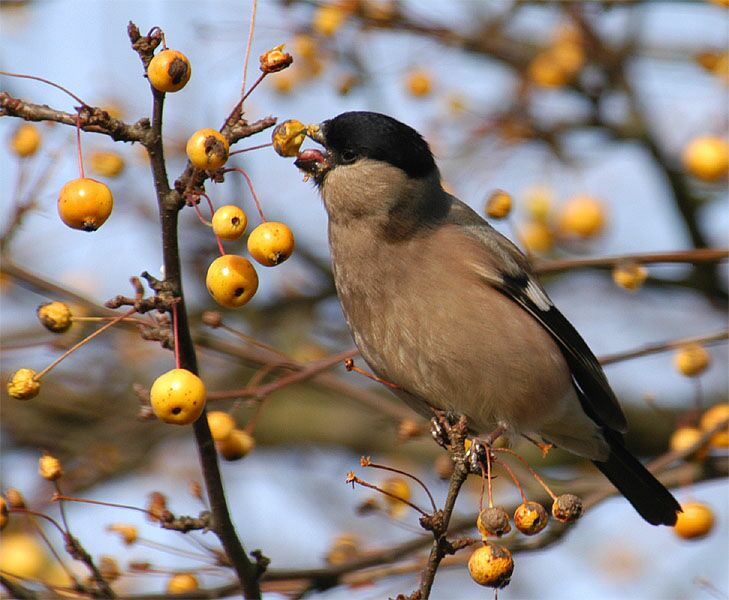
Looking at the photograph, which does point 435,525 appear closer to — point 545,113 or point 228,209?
point 228,209

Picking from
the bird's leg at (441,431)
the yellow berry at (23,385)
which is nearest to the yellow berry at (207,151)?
the yellow berry at (23,385)

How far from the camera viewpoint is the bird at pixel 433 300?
173 inches

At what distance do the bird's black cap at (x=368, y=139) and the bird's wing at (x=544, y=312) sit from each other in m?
0.42

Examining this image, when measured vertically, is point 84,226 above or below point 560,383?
above

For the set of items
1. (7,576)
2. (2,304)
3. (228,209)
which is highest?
(2,304)

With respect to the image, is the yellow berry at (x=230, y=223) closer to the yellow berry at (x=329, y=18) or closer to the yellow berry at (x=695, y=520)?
the yellow berry at (x=695, y=520)

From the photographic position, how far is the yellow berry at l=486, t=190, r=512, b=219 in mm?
4434

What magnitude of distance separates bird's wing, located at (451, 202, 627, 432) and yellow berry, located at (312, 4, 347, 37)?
1283mm

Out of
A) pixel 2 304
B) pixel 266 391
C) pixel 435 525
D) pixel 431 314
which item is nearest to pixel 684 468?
pixel 431 314

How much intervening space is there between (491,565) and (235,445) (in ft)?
4.47

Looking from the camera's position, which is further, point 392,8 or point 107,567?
point 392,8

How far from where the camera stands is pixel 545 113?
6648 millimetres

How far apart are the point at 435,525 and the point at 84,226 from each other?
126 cm

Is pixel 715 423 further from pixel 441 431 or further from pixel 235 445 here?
pixel 235 445
